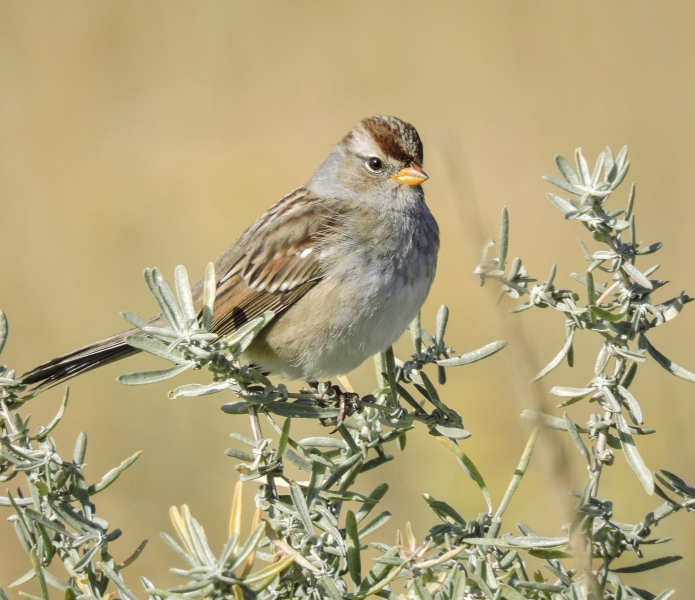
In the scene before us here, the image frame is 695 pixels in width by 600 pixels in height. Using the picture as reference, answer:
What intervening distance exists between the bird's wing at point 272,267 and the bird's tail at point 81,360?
0.28m

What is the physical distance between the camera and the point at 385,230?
8.59 feet

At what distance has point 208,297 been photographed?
4.30 ft

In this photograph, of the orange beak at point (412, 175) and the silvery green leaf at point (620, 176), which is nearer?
the silvery green leaf at point (620, 176)

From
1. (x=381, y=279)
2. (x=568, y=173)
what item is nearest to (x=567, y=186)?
(x=568, y=173)

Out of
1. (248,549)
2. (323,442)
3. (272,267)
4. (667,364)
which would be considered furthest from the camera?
(272,267)

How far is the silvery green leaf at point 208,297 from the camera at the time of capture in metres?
1.27

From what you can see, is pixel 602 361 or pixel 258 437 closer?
pixel 602 361

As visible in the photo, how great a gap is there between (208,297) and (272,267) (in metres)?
1.36

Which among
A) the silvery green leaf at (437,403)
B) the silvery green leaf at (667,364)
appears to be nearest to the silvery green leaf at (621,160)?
the silvery green leaf at (667,364)

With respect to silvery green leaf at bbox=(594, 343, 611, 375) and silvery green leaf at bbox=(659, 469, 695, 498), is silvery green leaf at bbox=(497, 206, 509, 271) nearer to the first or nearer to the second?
silvery green leaf at bbox=(594, 343, 611, 375)

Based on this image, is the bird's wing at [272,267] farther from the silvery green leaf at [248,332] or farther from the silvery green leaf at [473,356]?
the silvery green leaf at [248,332]

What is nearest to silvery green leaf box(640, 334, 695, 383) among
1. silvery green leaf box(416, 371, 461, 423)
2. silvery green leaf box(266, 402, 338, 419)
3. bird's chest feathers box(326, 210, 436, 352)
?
silvery green leaf box(416, 371, 461, 423)

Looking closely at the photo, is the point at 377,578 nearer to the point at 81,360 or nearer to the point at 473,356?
the point at 473,356

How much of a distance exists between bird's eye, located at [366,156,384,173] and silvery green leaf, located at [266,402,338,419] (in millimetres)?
1453
